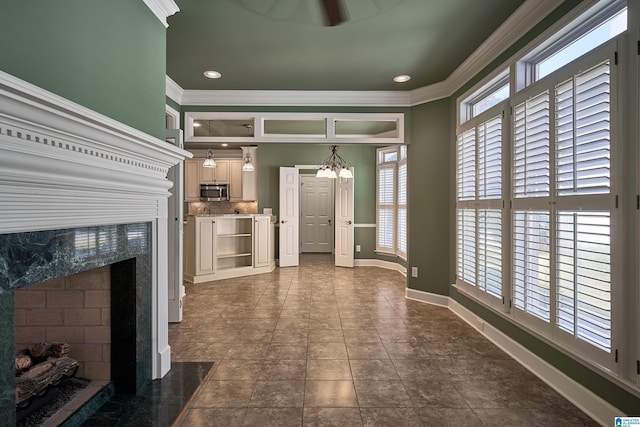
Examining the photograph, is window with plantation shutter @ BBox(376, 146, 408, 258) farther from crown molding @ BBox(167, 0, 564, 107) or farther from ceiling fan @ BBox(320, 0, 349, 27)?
ceiling fan @ BBox(320, 0, 349, 27)

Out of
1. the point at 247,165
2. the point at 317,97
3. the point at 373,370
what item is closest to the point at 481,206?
the point at 373,370

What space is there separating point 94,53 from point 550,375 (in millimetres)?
3390

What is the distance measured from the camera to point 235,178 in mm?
7598

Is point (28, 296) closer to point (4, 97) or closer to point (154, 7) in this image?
point (4, 97)

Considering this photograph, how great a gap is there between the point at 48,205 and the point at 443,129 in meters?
3.86

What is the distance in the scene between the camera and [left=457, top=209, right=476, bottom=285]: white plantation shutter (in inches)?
131

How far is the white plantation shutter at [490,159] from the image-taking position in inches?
112

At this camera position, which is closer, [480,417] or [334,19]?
[334,19]

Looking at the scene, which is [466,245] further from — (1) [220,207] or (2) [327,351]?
(1) [220,207]

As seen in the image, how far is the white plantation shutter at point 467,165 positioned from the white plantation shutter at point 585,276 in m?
1.30

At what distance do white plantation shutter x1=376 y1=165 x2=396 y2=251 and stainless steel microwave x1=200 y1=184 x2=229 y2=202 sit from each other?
3.54 meters

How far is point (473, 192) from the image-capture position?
10.9ft

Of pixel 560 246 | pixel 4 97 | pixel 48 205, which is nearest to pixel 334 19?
pixel 4 97

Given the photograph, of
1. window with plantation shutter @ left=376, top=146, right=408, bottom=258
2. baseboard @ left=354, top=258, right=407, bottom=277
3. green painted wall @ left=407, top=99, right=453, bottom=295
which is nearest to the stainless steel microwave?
baseboard @ left=354, top=258, right=407, bottom=277
